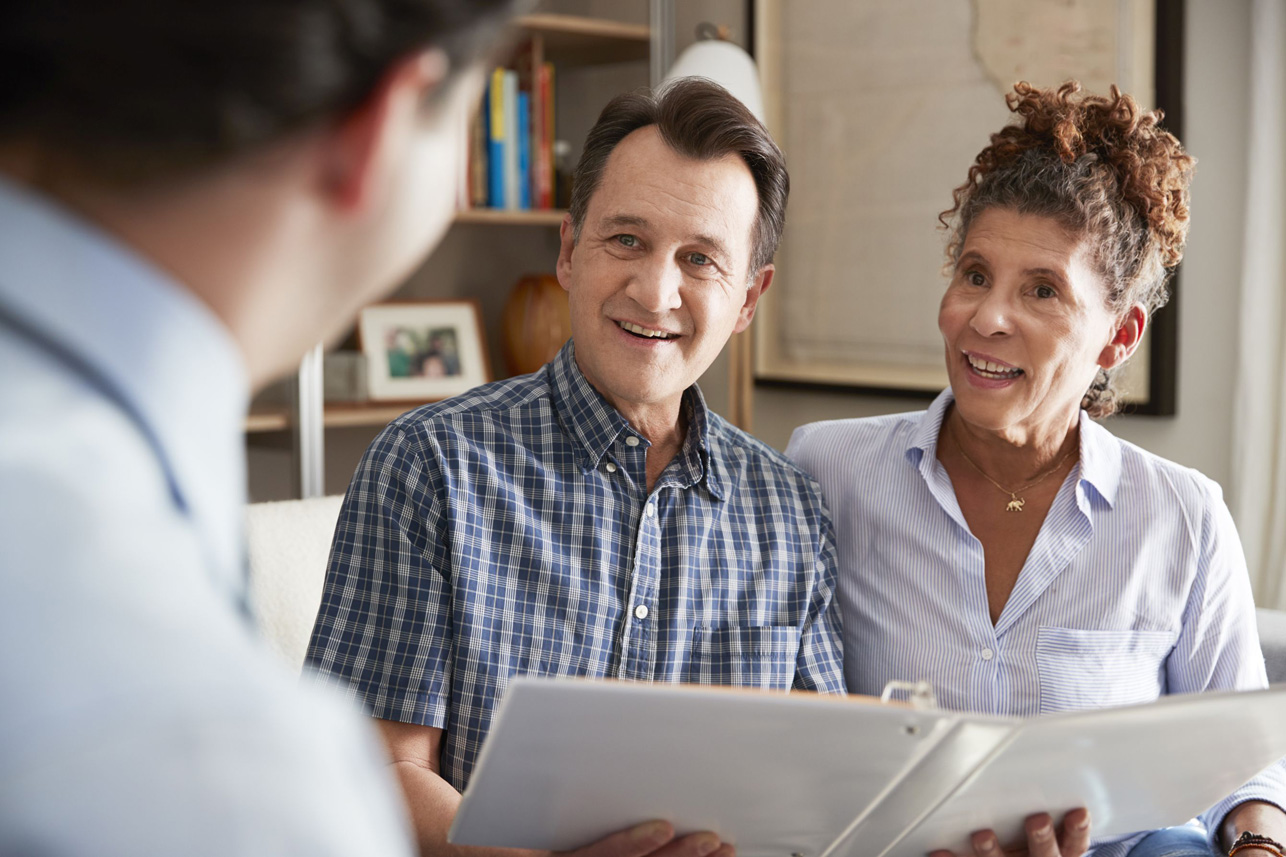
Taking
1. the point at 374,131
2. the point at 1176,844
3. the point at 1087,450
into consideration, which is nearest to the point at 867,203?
the point at 1087,450

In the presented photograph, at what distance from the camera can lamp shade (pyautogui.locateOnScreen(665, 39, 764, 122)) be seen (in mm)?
2826

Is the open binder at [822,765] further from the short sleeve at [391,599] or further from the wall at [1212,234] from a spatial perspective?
the wall at [1212,234]

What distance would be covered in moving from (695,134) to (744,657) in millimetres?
648

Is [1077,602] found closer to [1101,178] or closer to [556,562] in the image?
[1101,178]

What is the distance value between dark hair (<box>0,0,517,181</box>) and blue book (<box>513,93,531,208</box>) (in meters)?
2.78

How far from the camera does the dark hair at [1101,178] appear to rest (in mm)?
1479

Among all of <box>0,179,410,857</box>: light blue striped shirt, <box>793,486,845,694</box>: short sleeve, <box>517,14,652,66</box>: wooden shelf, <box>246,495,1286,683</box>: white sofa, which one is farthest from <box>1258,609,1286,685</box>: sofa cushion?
<box>517,14,652,66</box>: wooden shelf

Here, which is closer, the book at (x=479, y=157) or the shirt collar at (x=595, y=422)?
the shirt collar at (x=595, y=422)

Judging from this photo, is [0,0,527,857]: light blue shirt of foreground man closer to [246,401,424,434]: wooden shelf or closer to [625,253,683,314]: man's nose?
[625,253,683,314]: man's nose

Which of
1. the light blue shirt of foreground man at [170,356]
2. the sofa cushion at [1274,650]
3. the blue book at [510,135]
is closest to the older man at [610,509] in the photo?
the sofa cushion at [1274,650]

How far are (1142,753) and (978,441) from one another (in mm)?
604

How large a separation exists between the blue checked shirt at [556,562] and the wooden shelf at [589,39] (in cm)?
188

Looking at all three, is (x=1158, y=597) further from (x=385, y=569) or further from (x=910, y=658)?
(x=385, y=569)

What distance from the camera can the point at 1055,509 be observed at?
153 cm
